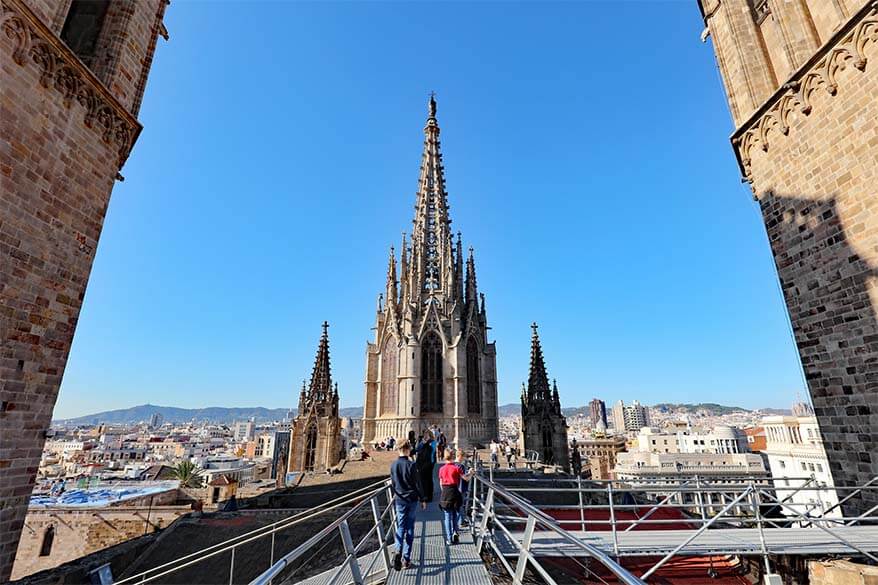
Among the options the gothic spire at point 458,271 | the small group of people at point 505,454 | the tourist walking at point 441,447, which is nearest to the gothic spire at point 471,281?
the gothic spire at point 458,271

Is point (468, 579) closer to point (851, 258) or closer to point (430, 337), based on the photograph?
point (851, 258)

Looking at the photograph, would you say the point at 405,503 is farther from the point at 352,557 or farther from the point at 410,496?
the point at 352,557

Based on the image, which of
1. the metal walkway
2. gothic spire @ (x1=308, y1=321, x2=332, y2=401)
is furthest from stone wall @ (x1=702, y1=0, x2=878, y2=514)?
gothic spire @ (x1=308, y1=321, x2=332, y2=401)

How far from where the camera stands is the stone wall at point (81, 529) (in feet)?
60.0

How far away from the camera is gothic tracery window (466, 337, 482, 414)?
30812 mm

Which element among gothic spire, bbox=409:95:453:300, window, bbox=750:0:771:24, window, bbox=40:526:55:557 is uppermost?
gothic spire, bbox=409:95:453:300

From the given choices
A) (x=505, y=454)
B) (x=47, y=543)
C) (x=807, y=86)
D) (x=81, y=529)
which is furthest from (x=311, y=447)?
(x=807, y=86)

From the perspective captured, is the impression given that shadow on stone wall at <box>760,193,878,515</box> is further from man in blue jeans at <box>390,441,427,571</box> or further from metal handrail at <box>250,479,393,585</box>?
metal handrail at <box>250,479,393,585</box>

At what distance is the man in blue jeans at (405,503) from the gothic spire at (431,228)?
25.6 meters

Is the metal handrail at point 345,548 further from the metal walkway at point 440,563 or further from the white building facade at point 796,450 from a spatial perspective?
the white building facade at point 796,450

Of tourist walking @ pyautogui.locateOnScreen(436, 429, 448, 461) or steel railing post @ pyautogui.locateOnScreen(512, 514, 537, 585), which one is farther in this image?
tourist walking @ pyautogui.locateOnScreen(436, 429, 448, 461)

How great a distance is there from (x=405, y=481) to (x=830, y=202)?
32.9 feet

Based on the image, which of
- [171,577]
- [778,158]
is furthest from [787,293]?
[171,577]

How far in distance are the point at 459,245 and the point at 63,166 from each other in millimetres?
27077
